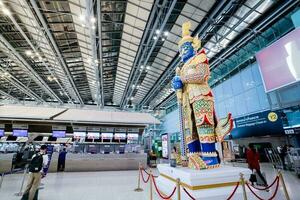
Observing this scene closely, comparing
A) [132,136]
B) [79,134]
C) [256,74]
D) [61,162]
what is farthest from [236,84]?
[61,162]

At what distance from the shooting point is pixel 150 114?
10852 mm

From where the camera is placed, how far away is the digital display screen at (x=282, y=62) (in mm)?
7719

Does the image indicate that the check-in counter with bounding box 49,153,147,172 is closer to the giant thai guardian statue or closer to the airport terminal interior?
the airport terminal interior

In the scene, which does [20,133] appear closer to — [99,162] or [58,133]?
[58,133]

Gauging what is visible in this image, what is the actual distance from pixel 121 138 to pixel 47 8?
759cm

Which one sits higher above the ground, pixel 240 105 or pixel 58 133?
pixel 240 105

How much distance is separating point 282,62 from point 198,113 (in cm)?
763

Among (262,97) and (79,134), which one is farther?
(262,97)

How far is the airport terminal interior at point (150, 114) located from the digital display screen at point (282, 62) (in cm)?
5

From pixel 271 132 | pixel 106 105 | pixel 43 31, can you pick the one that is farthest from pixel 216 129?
pixel 106 105

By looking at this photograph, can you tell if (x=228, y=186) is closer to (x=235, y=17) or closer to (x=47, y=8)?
(x=235, y=17)

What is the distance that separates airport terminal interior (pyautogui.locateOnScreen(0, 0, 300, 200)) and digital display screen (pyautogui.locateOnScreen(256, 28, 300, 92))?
0.17 ft

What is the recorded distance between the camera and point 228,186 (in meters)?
3.05

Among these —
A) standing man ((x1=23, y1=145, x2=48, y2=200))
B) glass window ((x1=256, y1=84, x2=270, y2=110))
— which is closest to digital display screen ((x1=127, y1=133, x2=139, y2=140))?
standing man ((x1=23, y1=145, x2=48, y2=200))
